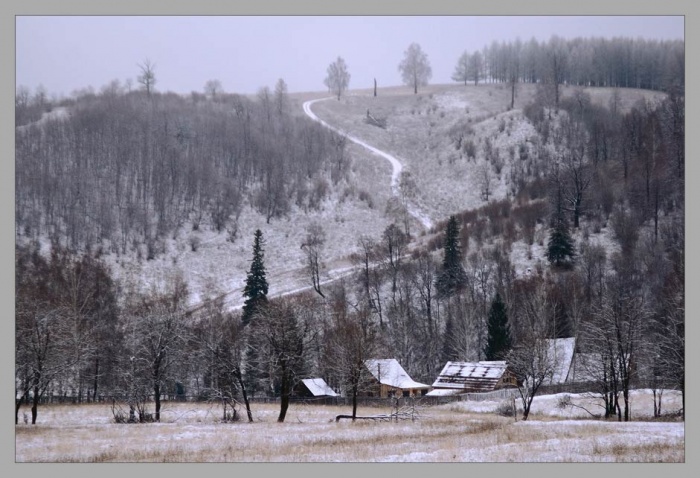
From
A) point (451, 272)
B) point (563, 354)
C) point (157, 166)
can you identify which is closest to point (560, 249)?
point (451, 272)

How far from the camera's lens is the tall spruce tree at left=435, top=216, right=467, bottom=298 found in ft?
235

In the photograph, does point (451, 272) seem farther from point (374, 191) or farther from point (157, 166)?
point (157, 166)

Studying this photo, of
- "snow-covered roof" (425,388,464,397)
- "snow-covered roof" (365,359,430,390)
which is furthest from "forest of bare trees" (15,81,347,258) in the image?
"snow-covered roof" (425,388,464,397)

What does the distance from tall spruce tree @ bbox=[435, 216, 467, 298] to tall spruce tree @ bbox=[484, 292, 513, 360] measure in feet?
38.6

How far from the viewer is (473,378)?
180ft

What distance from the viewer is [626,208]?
2869 inches

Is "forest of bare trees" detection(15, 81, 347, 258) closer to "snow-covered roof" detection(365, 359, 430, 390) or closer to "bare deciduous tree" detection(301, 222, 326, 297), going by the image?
"bare deciduous tree" detection(301, 222, 326, 297)

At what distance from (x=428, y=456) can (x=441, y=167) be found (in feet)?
273

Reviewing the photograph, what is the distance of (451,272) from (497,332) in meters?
13.8

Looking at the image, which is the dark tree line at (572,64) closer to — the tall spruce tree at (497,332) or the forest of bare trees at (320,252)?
the forest of bare trees at (320,252)

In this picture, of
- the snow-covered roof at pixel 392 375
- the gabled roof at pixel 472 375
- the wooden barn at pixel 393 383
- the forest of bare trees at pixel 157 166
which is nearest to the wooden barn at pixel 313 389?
the wooden barn at pixel 393 383

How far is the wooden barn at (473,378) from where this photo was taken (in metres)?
53.9

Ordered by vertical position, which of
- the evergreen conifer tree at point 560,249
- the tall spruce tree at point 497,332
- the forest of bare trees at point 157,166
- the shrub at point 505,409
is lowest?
the shrub at point 505,409

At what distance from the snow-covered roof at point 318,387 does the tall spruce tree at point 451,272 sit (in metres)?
19.6
